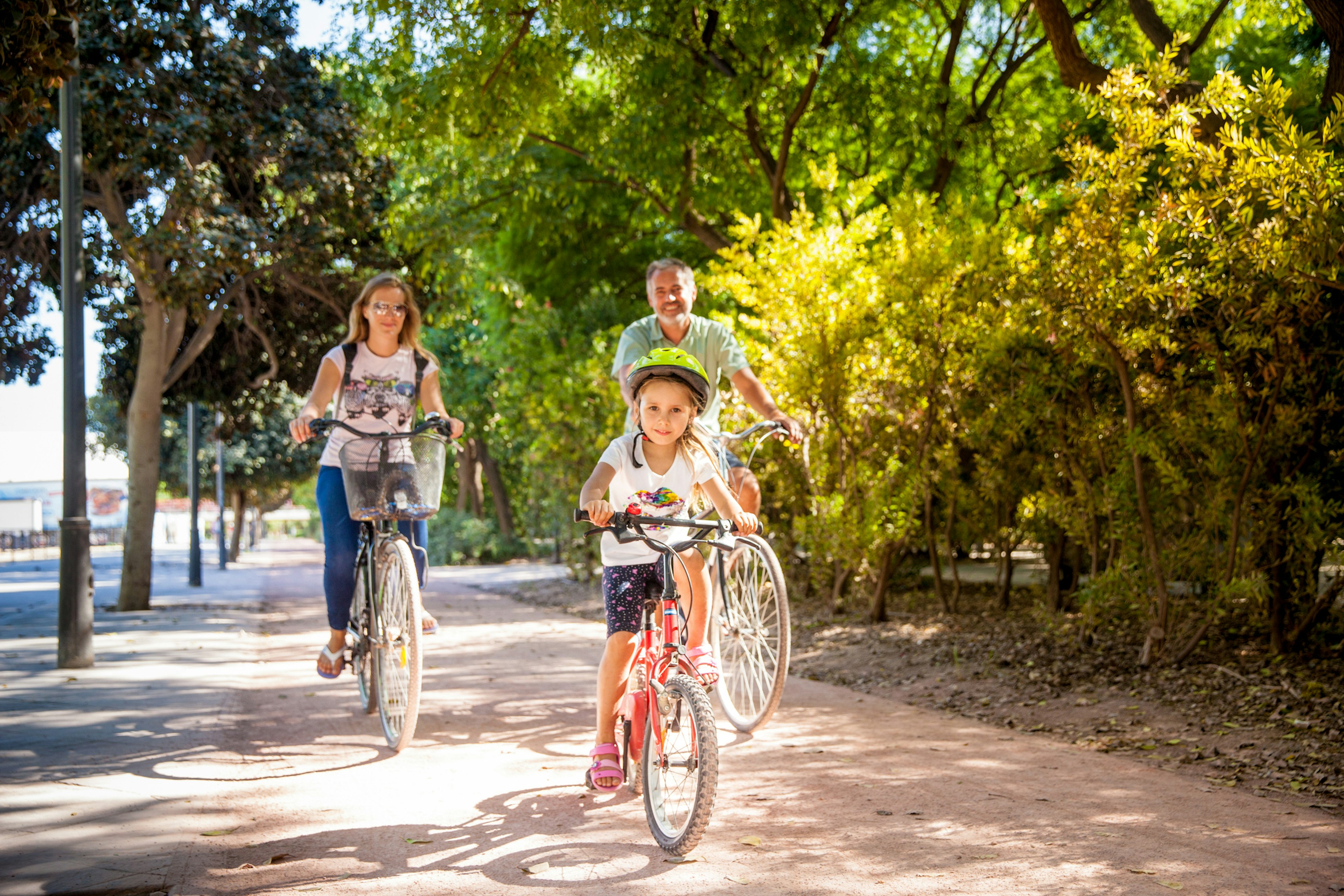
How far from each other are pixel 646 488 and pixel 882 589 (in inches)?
244

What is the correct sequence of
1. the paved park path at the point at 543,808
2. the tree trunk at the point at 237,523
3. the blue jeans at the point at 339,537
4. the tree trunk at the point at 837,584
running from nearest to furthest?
the paved park path at the point at 543,808 < the blue jeans at the point at 339,537 < the tree trunk at the point at 837,584 < the tree trunk at the point at 237,523

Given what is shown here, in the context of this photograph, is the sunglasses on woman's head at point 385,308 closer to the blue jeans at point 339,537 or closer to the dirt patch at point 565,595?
the blue jeans at point 339,537

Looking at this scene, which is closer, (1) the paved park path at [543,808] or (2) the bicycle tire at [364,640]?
(1) the paved park path at [543,808]

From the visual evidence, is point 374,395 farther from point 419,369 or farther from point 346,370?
point 419,369

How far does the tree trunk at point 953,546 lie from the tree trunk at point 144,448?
9.16 meters

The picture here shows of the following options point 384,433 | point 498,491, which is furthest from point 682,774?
point 498,491

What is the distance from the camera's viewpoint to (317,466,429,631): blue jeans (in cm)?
579

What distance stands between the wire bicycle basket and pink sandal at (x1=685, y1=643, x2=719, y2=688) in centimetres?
195

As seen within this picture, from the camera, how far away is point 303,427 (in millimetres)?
5332

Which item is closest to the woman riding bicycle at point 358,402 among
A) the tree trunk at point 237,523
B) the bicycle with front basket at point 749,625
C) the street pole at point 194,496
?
the bicycle with front basket at point 749,625

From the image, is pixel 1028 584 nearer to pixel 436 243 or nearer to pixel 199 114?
pixel 436 243

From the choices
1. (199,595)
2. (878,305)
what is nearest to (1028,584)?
(878,305)

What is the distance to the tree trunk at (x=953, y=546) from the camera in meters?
9.59

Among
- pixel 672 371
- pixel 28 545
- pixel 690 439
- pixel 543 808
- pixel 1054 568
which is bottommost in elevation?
pixel 28 545
